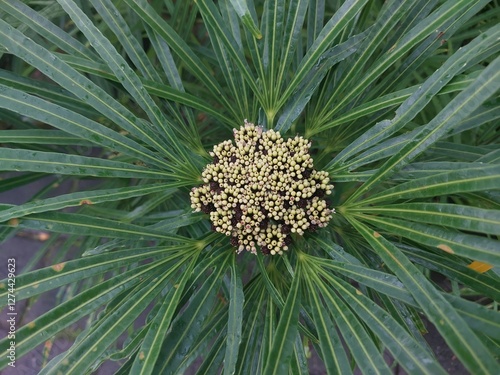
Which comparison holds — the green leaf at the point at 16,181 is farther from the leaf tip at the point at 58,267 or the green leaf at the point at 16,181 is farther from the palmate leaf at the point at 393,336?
the palmate leaf at the point at 393,336

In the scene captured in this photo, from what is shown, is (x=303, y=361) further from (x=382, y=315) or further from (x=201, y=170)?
(x=201, y=170)

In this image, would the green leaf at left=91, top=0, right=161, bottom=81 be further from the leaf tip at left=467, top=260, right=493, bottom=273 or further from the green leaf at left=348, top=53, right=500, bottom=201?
the leaf tip at left=467, top=260, right=493, bottom=273

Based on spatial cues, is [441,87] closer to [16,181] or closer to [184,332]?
[184,332]

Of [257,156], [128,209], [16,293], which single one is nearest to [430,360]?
[257,156]

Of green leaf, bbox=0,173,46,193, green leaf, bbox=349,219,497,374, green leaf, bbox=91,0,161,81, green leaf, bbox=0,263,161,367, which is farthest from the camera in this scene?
green leaf, bbox=0,173,46,193

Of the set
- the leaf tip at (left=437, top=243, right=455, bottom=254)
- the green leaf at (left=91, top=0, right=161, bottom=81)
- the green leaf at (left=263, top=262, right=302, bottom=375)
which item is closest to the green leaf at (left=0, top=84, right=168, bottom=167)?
the green leaf at (left=91, top=0, right=161, bottom=81)

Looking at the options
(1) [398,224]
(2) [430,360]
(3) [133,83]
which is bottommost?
(2) [430,360]

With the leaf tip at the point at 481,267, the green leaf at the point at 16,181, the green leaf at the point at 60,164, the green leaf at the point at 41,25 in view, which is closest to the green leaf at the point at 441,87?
the leaf tip at the point at 481,267
